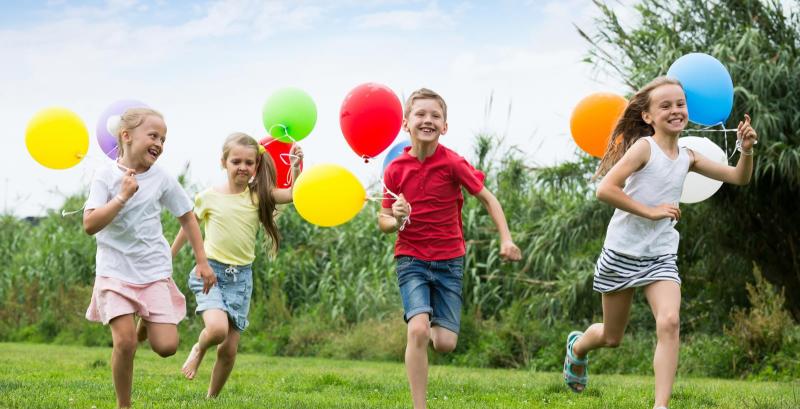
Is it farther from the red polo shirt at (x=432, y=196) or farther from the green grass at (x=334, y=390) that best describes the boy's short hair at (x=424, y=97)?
the green grass at (x=334, y=390)

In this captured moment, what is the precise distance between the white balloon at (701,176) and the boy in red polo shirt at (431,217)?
1.33 meters

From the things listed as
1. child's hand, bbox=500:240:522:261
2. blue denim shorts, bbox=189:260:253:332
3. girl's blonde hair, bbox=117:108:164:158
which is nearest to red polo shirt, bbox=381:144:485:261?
child's hand, bbox=500:240:522:261

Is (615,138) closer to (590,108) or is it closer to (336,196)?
(590,108)

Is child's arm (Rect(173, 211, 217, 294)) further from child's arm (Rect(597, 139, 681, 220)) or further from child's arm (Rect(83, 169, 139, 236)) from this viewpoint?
child's arm (Rect(597, 139, 681, 220))

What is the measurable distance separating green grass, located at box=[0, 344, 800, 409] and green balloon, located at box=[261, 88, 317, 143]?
1682 millimetres

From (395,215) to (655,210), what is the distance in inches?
51.3

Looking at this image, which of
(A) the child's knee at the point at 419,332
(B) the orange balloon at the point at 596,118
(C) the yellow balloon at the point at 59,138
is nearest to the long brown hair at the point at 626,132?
(B) the orange balloon at the point at 596,118

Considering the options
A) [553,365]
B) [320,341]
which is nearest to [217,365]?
[553,365]

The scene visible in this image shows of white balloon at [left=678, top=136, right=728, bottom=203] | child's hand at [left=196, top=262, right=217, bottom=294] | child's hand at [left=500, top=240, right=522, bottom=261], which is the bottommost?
child's hand at [left=196, top=262, right=217, bottom=294]

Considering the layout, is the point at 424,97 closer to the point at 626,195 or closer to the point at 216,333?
the point at 626,195

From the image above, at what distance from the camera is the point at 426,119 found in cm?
500

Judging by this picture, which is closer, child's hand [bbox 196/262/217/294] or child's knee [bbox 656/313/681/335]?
child's knee [bbox 656/313/681/335]

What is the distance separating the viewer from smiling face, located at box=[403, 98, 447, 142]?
502cm

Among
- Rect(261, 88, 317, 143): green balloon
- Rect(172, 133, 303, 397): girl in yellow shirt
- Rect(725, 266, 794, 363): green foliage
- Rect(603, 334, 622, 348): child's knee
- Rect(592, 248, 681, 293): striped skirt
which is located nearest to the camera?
Rect(592, 248, 681, 293): striped skirt
